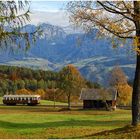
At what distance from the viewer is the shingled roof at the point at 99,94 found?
104312mm

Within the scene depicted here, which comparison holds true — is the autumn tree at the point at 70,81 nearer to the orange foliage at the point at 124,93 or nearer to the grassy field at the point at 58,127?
the orange foliage at the point at 124,93

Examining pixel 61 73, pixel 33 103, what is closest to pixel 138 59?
pixel 61 73

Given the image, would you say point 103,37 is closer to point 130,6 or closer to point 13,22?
point 130,6

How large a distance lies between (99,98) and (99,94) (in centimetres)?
150

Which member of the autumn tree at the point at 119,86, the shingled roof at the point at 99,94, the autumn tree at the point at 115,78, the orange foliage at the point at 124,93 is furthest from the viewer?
the orange foliage at the point at 124,93

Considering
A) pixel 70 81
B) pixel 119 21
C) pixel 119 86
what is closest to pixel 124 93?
pixel 119 86

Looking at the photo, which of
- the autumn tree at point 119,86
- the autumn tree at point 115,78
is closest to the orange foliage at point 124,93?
the autumn tree at point 119,86

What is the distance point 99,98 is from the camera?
105000mm

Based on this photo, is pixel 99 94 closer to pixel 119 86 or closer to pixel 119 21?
pixel 119 86

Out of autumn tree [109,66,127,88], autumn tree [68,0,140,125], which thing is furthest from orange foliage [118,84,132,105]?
autumn tree [68,0,140,125]

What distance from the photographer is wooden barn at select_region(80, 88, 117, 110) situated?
104188mm

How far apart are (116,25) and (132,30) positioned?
81cm

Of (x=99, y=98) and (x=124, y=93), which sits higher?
(x=124, y=93)

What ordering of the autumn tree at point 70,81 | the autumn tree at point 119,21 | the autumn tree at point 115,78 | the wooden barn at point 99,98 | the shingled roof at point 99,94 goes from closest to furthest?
1. the autumn tree at point 119,21
2. the autumn tree at point 70,81
3. the wooden barn at point 99,98
4. the shingled roof at point 99,94
5. the autumn tree at point 115,78
